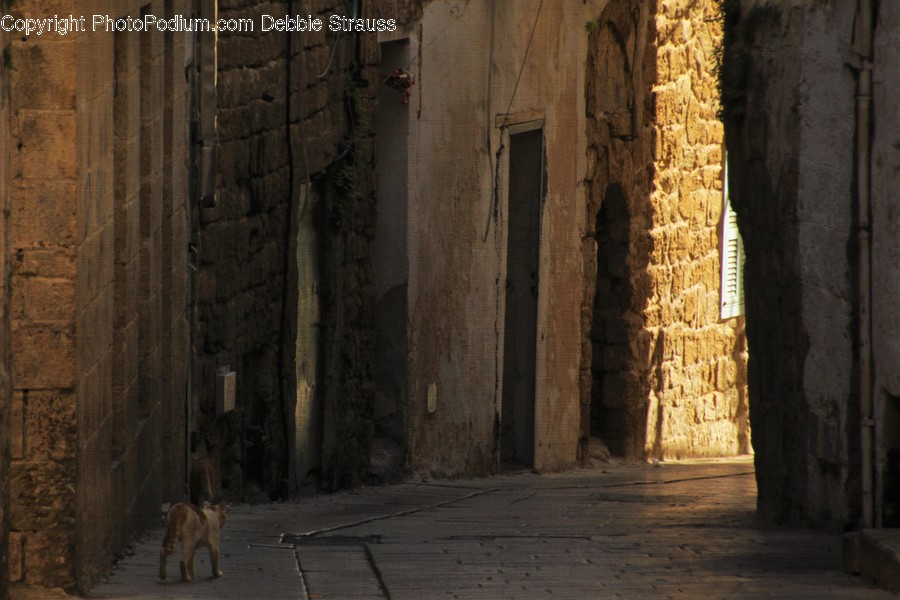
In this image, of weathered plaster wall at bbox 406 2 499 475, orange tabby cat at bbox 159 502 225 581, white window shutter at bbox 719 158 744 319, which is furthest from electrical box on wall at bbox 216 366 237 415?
→ white window shutter at bbox 719 158 744 319

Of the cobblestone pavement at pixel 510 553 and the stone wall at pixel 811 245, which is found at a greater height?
the stone wall at pixel 811 245

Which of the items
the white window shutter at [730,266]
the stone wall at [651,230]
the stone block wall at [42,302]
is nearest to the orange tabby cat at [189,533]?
the stone block wall at [42,302]

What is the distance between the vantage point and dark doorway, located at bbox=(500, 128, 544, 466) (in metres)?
14.0

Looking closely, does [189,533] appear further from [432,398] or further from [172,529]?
[432,398]

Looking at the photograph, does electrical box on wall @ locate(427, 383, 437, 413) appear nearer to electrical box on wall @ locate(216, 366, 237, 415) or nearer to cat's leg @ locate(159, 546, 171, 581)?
electrical box on wall @ locate(216, 366, 237, 415)

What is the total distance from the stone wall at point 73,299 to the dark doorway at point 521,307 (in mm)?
7076

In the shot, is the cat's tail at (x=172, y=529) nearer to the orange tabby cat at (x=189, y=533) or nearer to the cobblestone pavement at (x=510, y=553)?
the orange tabby cat at (x=189, y=533)

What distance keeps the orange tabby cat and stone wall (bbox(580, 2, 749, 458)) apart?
332 inches

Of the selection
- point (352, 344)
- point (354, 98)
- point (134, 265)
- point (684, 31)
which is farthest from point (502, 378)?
point (134, 265)

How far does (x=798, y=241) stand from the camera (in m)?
8.09

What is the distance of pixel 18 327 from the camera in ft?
18.6

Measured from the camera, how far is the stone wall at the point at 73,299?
18.5 feet

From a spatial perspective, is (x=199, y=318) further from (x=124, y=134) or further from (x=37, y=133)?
(x=37, y=133)

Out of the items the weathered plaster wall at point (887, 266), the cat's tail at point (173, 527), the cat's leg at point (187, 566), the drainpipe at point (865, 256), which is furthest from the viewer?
the drainpipe at point (865, 256)
